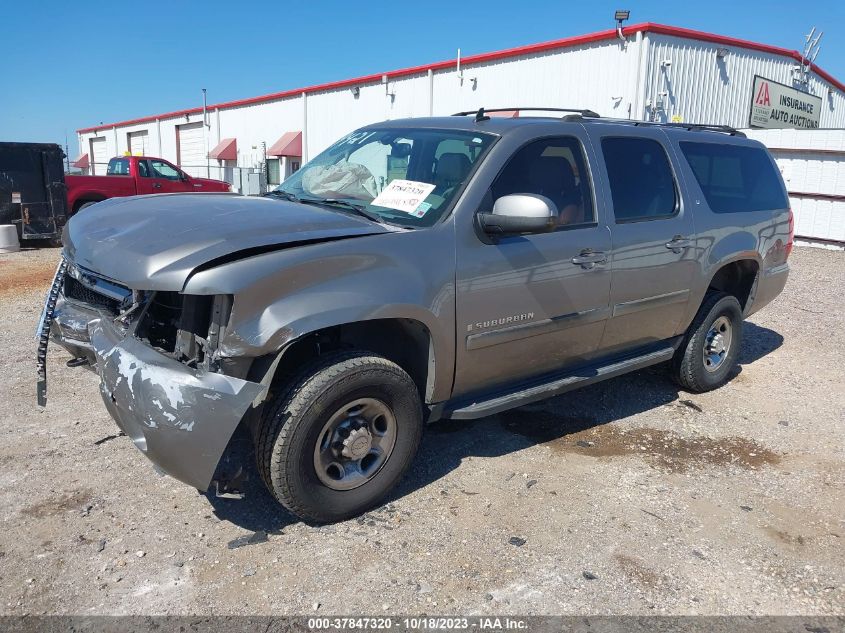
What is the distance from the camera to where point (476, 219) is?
132 inches

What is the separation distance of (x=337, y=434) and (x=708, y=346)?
340 cm

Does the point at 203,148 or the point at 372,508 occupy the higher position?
the point at 203,148

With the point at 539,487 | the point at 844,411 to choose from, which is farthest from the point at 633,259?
the point at 844,411

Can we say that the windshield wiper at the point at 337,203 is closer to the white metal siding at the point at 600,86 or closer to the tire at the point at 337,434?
the tire at the point at 337,434

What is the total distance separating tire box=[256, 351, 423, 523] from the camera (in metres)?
2.90

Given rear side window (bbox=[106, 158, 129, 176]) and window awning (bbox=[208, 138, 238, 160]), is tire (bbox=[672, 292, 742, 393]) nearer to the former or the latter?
rear side window (bbox=[106, 158, 129, 176])

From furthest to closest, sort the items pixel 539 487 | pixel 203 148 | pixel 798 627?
1. pixel 203 148
2. pixel 539 487
3. pixel 798 627

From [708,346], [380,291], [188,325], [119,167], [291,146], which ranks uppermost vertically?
[291,146]

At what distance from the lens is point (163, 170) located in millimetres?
16625

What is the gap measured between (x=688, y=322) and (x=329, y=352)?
2.92 m

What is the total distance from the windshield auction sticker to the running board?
1052 millimetres

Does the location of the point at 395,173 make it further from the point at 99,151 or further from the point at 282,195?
the point at 99,151

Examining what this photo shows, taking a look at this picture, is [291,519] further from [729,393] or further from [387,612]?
[729,393]

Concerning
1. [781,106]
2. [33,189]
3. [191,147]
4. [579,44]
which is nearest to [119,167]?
[33,189]
